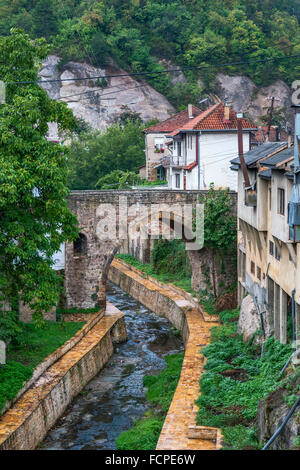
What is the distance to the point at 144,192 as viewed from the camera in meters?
29.7

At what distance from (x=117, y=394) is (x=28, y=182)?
9.04 metres

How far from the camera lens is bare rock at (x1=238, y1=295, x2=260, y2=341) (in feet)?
76.2

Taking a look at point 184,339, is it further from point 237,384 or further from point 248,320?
point 237,384

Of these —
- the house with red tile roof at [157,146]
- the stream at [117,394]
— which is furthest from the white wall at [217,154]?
the house with red tile roof at [157,146]

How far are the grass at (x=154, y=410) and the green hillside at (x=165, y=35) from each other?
44.1 metres

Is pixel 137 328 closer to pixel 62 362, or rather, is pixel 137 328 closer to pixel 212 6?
pixel 62 362

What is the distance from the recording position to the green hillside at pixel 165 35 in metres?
64.6

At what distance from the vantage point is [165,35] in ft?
229

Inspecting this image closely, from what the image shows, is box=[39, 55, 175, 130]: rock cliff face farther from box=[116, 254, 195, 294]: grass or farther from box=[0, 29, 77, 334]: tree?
box=[0, 29, 77, 334]: tree

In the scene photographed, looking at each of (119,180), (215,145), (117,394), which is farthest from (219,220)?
(119,180)

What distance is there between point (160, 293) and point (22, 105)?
18105mm

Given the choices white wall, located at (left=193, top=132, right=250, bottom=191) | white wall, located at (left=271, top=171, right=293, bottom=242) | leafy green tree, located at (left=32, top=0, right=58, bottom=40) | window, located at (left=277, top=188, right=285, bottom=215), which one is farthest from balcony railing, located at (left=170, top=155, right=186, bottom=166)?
leafy green tree, located at (left=32, top=0, right=58, bottom=40)

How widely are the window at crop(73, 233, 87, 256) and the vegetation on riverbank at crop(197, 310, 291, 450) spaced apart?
9.46 m

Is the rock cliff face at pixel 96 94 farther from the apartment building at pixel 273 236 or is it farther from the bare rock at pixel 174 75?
the apartment building at pixel 273 236
